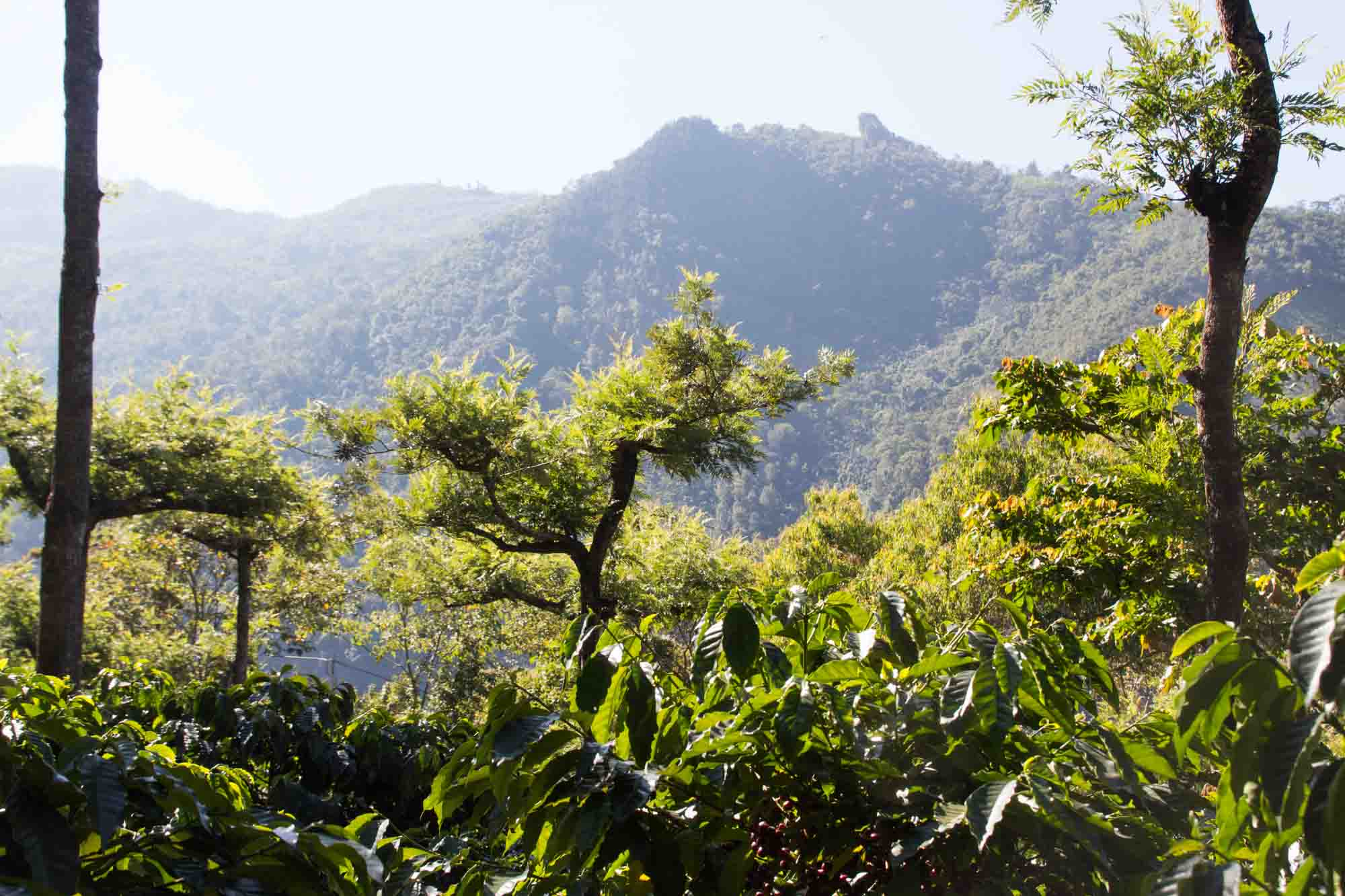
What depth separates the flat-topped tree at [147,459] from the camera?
10547 millimetres

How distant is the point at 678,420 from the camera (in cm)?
834

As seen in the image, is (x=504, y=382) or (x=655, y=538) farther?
(x=655, y=538)

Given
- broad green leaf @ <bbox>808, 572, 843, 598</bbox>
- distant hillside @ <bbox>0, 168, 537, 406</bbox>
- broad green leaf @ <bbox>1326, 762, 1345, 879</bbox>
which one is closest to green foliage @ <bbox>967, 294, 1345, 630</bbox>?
broad green leaf @ <bbox>808, 572, 843, 598</bbox>

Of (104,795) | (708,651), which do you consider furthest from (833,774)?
(104,795)

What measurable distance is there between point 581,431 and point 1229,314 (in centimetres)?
538

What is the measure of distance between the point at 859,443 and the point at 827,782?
214ft

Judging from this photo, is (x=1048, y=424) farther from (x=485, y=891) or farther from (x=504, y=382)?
(x=504, y=382)

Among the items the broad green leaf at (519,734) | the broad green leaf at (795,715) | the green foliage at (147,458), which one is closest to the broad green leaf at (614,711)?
the broad green leaf at (519,734)

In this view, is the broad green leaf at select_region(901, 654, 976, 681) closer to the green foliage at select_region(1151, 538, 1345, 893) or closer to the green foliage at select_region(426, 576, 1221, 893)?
the green foliage at select_region(426, 576, 1221, 893)

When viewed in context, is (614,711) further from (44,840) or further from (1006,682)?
(44,840)

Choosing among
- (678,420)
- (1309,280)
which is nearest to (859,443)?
(1309,280)

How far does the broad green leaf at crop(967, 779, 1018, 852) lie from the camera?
3.30ft

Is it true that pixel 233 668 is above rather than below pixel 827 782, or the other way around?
below

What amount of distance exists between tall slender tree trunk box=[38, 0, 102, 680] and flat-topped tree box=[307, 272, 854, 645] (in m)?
3.06
